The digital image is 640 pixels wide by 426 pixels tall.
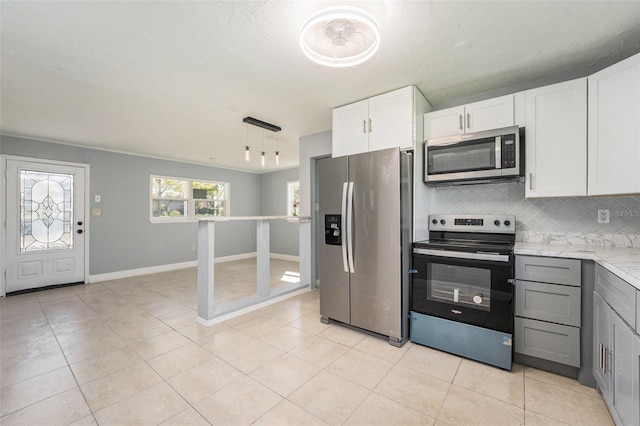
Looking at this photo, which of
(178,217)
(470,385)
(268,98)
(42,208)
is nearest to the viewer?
(470,385)

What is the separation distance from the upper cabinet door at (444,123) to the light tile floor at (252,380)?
201cm

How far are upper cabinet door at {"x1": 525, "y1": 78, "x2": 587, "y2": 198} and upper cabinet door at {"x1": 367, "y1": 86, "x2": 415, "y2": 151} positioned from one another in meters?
0.95

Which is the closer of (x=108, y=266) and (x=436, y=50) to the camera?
(x=436, y=50)

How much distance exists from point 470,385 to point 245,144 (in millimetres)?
4432

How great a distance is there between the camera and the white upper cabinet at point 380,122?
2.60 metres

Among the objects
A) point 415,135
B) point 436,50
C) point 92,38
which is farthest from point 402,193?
point 92,38

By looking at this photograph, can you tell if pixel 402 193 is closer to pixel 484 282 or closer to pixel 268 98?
pixel 484 282

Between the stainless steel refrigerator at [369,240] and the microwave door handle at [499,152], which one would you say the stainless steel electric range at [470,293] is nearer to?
the stainless steel refrigerator at [369,240]

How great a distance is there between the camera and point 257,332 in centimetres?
274

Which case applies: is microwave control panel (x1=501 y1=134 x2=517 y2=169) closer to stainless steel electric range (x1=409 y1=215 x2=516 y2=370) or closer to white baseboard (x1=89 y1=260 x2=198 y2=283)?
stainless steel electric range (x1=409 y1=215 x2=516 y2=370)

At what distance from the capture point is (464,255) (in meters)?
A: 2.19

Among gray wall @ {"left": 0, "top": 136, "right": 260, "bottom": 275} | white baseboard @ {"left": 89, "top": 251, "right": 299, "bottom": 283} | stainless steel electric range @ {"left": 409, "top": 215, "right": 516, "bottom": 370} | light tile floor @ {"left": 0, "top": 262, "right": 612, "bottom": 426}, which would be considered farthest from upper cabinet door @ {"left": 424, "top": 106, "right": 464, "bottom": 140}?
gray wall @ {"left": 0, "top": 136, "right": 260, "bottom": 275}

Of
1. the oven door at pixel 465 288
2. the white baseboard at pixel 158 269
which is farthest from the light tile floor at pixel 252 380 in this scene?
the white baseboard at pixel 158 269

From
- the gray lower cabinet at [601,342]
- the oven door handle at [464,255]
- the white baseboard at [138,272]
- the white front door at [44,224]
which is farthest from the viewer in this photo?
the white baseboard at [138,272]
